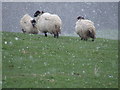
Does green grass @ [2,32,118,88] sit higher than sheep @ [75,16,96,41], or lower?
lower

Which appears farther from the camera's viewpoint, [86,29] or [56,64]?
[86,29]

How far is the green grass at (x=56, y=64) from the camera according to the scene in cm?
1967

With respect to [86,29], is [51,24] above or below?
above

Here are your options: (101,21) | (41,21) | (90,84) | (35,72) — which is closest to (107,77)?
(90,84)

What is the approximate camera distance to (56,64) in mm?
23328

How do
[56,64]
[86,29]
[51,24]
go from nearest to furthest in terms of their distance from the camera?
[56,64], [86,29], [51,24]

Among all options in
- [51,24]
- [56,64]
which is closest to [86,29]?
[51,24]

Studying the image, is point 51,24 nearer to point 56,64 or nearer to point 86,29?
point 86,29

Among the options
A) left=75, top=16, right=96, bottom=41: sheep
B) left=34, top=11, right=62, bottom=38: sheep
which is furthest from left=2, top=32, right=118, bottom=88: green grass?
left=34, top=11, right=62, bottom=38: sheep

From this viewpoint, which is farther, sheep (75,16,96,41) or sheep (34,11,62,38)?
sheep (34,11,62,38)

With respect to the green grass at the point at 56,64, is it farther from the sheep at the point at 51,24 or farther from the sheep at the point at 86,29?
the sheep at the point at 51,24

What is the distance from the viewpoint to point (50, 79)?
65.7ft

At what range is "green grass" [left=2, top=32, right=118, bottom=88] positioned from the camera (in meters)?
19.7

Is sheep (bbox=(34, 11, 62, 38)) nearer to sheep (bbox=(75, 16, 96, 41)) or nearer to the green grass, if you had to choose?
sheep (bbox=(75, 16, 96, 41))
